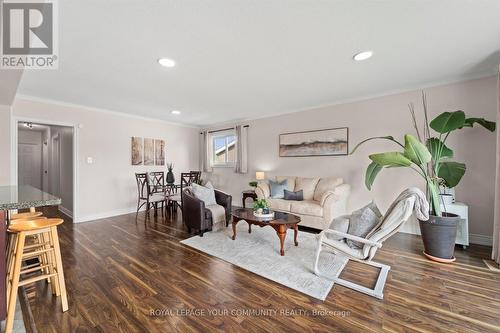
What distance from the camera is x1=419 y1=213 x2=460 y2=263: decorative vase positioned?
2.52m

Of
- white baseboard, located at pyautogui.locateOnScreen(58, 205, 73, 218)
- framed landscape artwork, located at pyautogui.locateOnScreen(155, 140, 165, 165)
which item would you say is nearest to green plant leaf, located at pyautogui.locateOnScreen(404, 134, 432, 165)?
framed landscape artwork, located at pyautogui.locateOnScreen(155, 140, 165, 165)

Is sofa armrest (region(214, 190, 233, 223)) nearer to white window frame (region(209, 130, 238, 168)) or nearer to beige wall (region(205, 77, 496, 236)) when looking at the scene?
beige wall (region(205, 77, 496, 236))

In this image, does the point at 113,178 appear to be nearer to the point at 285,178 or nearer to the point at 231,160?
the point at 231,160

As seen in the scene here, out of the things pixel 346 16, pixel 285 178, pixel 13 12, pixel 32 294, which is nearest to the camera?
pixel 13 12

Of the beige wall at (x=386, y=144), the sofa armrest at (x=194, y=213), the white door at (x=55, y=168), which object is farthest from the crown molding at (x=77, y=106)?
the sofa armrest at (x=194, y=213)

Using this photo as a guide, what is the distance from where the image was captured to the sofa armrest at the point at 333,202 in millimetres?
3533

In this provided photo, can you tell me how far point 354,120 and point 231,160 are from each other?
353 cm

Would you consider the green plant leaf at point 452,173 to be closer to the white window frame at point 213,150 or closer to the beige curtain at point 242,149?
the beige curtain at point 242,149

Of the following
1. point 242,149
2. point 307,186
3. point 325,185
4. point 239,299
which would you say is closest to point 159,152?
point 242,149

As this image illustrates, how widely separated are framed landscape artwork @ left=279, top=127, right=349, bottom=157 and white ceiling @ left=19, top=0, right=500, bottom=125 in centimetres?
82

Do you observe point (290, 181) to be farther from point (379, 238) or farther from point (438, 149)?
point (379, 238)

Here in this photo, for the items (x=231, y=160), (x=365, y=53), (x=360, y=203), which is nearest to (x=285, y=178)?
(x=360, y=203)

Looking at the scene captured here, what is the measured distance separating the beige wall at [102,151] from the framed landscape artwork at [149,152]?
14 centimetres

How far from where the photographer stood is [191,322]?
1.59 metres
